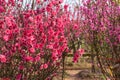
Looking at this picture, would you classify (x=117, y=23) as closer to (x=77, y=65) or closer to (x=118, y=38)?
(x=118, y=38)

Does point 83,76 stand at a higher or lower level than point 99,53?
lower

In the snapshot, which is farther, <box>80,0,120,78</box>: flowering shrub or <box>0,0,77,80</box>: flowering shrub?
<box>80,0,120,78</box>: flowering shrub

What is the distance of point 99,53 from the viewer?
802 cm

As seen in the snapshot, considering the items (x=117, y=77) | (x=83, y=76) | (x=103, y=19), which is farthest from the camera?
(x=83, y=76)

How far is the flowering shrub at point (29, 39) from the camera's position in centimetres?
587

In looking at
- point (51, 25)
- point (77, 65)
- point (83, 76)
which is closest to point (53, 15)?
point (51, 25)

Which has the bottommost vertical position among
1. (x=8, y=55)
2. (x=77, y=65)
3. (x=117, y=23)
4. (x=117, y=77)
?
(x=77, y=65)

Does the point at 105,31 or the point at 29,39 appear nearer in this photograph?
the point at 29,39

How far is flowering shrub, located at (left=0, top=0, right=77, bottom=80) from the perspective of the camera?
Result: 5.87 metres

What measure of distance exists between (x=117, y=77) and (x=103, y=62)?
22.5 inches

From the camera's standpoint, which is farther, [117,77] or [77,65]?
[77,65]

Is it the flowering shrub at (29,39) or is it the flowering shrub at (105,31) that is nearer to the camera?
the flowering shrub at (29,39)

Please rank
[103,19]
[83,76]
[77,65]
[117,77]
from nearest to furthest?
[117,77], [103,19], [83,76], [77,65]

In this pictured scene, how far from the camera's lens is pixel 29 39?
572cm
